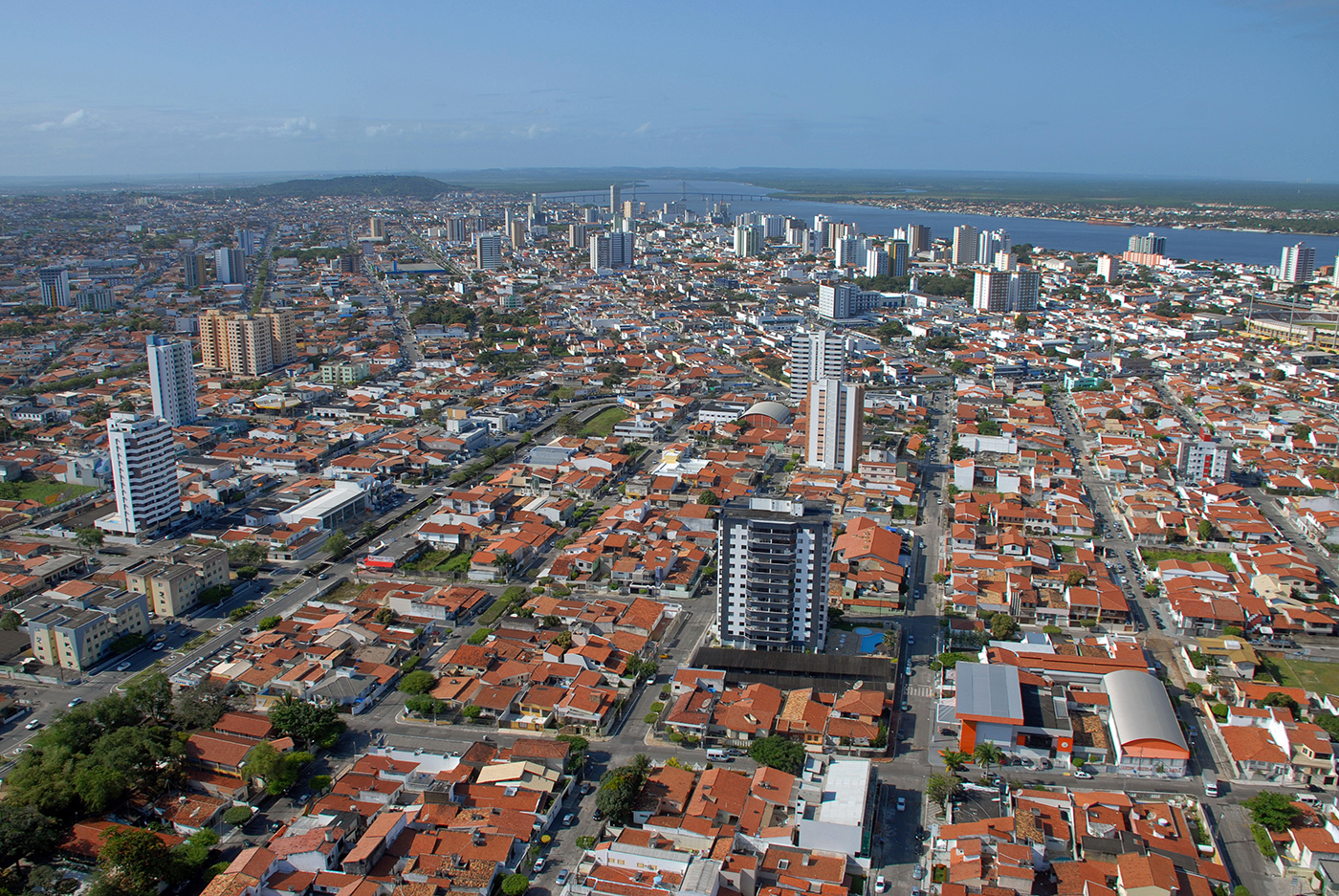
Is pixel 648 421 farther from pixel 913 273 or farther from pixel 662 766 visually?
pixel 913 273

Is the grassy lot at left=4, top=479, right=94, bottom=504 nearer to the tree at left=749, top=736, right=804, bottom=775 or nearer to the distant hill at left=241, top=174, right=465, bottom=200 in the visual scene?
the tree at left=749, top=736, right=804, bottom=775

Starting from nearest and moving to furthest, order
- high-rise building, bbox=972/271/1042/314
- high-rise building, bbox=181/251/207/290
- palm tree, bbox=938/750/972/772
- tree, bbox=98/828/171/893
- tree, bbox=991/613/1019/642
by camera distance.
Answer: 1. tree, bbox=98/828/171/893
2. palm tree, bbox=938/750/972/772
3. tree, bbox=991/613/1019/642
4. high-rise building, bbox=972/271/1042/314
5. high-rise building, bbox=181/251/207/290

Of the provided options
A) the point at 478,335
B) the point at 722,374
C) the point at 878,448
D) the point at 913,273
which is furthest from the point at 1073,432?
the point at 913,273

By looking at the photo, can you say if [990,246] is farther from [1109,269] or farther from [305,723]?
[305,723]

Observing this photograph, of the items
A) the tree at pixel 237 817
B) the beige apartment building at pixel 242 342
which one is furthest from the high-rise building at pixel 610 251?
the tree at pixel 237 817

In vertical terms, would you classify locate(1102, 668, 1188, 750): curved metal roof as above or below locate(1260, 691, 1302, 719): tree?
above

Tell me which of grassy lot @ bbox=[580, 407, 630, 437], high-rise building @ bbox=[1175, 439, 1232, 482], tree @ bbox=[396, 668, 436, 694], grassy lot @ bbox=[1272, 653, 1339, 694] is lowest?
grassy lot @ bbox=[1272, 653, 1339, 694]

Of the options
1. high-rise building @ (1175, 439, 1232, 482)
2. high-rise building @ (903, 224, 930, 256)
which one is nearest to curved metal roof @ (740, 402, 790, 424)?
high-rise building @ (1175, 439, 1232, 482)
